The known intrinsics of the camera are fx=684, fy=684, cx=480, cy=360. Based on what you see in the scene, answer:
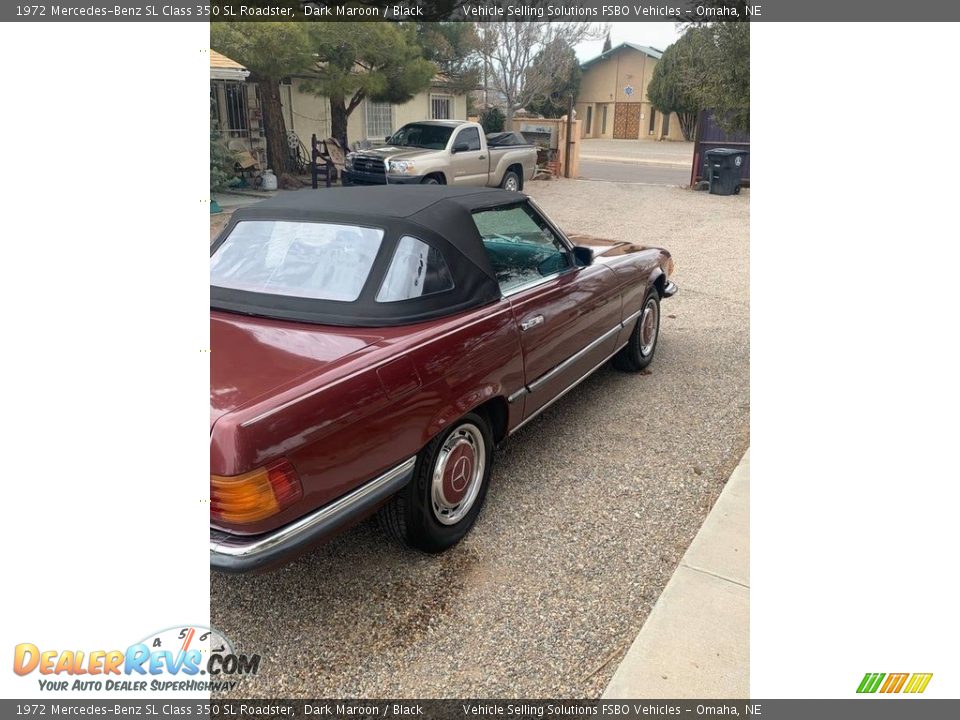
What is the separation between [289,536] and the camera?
89.2 inches

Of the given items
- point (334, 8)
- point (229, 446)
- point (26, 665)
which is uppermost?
point (334, 8)

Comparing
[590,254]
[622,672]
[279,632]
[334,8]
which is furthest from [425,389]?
[334,8]

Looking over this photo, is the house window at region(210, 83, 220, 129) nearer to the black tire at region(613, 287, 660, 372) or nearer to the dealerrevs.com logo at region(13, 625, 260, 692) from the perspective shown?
the black tire at region(613, 287, 660, 372)

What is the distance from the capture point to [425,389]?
2.67 m

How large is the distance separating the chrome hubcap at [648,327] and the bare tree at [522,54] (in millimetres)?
18799

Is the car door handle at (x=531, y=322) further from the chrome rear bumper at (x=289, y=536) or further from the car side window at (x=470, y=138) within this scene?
the car side window at (x=470, y=138)

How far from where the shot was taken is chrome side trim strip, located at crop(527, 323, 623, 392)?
353 centimetres

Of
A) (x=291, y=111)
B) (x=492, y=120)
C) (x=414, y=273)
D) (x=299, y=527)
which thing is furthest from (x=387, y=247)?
(x=492, y=120)

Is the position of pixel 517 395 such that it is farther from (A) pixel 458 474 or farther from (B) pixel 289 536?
(B) pixel 289 536

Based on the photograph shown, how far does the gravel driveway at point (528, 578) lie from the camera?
95.3 inches

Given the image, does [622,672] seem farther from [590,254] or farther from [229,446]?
[590,254]

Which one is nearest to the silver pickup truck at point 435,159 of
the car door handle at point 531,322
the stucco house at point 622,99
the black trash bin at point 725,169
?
the black trash bin at point 725,169

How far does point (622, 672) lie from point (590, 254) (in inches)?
93.5
